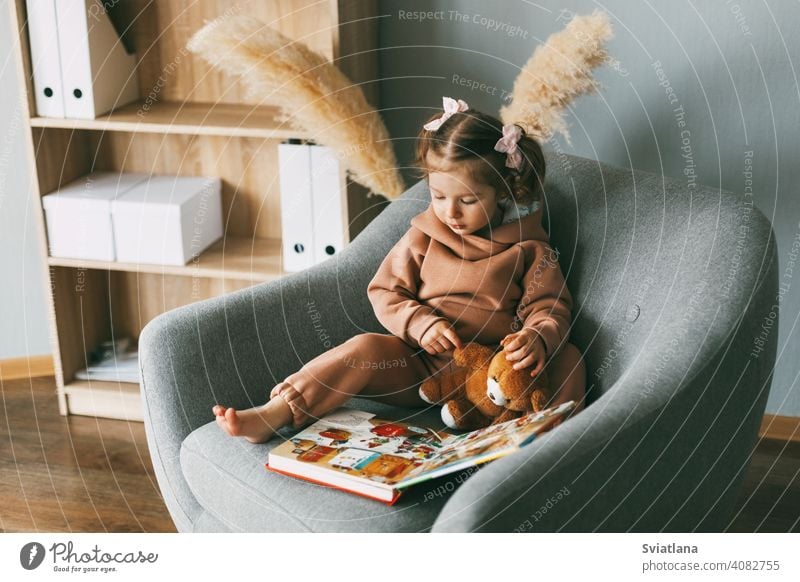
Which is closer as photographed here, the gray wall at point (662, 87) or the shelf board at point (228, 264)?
the gray wall at point (662, 87)

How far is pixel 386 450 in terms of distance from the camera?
143 cm

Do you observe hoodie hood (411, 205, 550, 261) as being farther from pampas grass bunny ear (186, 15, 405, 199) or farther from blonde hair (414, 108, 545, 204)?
pampas grass bunny ear (186, 15, 405, 199)

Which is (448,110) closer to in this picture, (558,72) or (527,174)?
(527,174)

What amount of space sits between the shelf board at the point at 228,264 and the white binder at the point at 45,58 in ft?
1.13

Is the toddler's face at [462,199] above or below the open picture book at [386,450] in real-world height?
A: above

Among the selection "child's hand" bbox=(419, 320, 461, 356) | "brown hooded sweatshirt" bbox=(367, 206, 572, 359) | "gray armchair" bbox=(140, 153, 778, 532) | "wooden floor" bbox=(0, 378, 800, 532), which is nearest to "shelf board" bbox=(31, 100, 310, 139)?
"gray armchair" bbox=(140, 153, 778, 532)

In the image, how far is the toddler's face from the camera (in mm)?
1549

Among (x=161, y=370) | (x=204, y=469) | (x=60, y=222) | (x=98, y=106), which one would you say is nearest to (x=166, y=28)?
(x=98, y=106)

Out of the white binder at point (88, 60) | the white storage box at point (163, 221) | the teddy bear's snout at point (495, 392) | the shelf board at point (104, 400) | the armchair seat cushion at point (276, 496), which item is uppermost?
the white binder at point (88, 60)

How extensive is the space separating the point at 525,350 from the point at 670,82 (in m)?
0.78

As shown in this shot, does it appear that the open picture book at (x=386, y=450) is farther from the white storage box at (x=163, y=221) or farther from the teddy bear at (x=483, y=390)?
the white storage box at (x=163, y=221)

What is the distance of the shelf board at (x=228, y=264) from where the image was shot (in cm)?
218

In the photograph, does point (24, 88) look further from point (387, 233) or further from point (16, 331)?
point (387, 233)

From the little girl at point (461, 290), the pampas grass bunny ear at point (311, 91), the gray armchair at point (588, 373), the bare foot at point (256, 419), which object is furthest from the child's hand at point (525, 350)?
the pampas grass bunny ear at point (311, 91)
